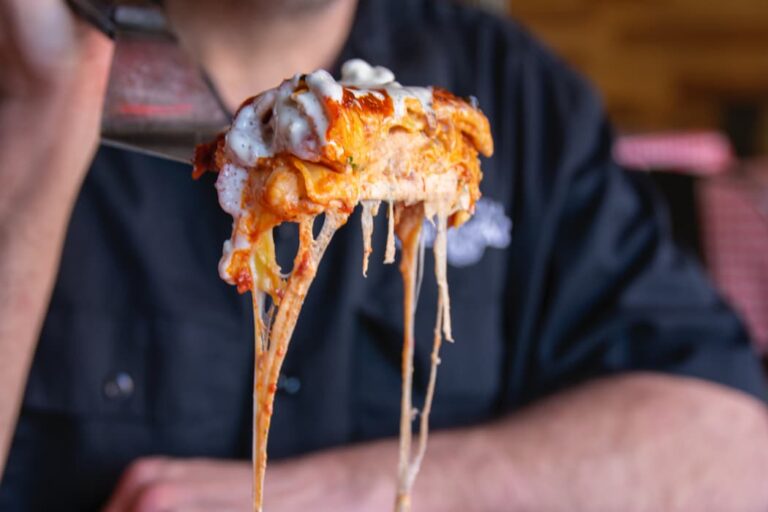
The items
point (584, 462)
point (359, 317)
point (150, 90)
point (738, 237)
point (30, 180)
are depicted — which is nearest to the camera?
point (150, 90)

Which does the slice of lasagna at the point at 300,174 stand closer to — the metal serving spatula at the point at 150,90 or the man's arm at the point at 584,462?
the metal serving spatula at the point at 150,90

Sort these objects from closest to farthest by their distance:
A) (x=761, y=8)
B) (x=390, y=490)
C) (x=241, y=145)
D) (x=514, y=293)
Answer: (x=241, y=145) < (x=390, y=490) < (x=514, y=293) < (x=761, y=8)

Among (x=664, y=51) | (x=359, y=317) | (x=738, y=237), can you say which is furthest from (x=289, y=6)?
(x=664, y=51)

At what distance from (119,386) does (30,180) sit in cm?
27

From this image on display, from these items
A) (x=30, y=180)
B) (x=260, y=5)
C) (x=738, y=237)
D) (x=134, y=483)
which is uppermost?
(x=260, y=5)

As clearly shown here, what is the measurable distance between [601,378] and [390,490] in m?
0.27

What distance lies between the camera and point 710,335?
96cm

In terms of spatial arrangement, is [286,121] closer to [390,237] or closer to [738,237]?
[390,237]

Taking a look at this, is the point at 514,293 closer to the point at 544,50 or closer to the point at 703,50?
the point at 544,50

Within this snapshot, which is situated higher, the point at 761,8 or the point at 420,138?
the point at 761,8

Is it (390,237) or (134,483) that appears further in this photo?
(134,483)

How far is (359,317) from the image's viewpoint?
37.1 inches

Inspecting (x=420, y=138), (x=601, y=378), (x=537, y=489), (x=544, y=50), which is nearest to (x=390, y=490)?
(x=537, y=489)

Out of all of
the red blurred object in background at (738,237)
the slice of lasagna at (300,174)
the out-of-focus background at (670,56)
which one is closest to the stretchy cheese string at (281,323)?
the slice of lasagna at (300,174)
